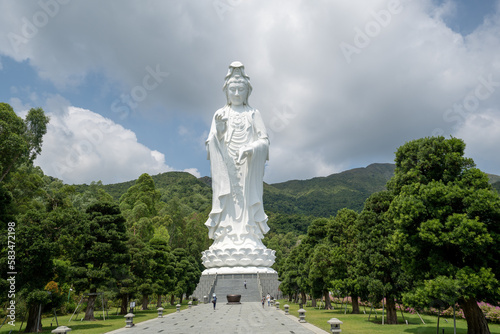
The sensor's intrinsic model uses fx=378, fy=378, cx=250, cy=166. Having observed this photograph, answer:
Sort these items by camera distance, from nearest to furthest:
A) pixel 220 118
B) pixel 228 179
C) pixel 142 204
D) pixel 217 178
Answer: pixel 220 118 → pixel 228 179 → pixel 217 178 → pixel 142 204

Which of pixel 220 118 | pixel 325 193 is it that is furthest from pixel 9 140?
pixel 325 193

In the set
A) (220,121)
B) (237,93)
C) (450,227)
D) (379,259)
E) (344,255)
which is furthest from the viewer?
(237,93)

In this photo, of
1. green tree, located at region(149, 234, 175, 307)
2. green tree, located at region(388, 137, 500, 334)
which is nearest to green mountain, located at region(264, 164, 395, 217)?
green tree, located at region(149, 234, 175, 307)

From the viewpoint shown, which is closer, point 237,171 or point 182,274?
point 182,274

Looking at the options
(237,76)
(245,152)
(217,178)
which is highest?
(237,76)

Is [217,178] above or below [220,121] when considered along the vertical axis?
below

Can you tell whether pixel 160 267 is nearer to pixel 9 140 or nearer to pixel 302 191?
pixel 9 140

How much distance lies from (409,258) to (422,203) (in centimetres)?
190

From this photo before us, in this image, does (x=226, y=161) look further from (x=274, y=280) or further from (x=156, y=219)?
(x=156, y=219)

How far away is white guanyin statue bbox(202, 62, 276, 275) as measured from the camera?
90.1 feet

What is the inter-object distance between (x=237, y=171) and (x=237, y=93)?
6039 mm

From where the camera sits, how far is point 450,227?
32.1ft

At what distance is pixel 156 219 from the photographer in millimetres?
42344

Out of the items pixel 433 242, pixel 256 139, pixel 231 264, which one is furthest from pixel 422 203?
pixel 256 139
